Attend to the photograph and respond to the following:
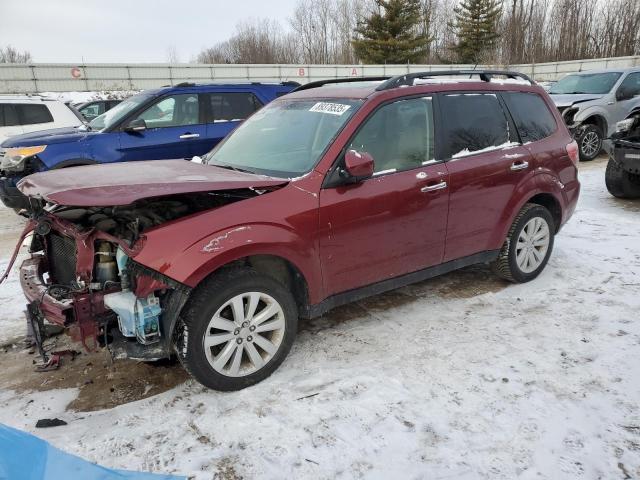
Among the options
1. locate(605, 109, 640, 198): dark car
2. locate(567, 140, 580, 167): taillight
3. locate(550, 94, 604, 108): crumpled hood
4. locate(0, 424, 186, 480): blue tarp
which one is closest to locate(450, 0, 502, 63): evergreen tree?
locate(550, 94, 604, 108): crumpled hood

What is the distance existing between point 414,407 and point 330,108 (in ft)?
7.30

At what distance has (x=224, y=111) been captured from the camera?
7906 mm

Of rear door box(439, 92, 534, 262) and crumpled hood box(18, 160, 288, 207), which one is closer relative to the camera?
crumpled hood box(18, 160, 288, 207)

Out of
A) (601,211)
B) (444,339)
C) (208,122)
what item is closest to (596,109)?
(601,211)

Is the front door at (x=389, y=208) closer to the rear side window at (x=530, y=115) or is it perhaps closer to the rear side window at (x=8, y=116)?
the rear side window at (x=530, y=115)

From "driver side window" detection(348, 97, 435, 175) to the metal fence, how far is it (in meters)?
26.0

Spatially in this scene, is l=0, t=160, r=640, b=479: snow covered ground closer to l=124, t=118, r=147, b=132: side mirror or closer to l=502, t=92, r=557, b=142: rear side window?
l=502, t=92, r=557, b=142: rear side window

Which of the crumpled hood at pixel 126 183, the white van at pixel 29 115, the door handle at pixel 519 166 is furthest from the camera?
the white van at pixel 29 115

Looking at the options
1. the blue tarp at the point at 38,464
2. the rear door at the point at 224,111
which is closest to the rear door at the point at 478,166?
the blue tarp at the point at 38,464

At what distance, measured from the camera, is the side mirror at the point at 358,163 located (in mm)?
3217

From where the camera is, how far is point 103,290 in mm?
2863

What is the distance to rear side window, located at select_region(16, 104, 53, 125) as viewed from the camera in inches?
400

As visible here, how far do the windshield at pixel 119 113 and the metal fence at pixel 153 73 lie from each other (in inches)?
838

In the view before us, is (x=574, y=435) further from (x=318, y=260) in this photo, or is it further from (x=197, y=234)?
(x=197, y=234)
